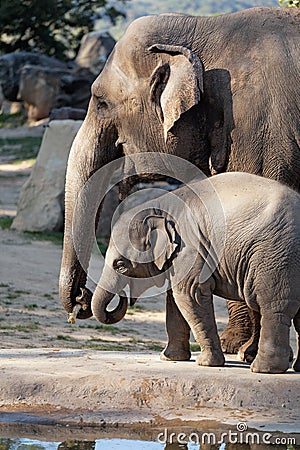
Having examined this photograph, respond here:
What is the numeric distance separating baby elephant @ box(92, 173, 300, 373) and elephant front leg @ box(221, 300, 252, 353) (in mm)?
747

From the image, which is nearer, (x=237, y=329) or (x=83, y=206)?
(x=83, y=206)

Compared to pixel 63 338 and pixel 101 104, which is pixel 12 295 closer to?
pixel 63 338

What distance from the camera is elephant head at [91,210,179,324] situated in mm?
6219

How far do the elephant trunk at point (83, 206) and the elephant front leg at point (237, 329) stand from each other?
98cm

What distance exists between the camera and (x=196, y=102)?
251 inches

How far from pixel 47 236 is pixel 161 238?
990cm

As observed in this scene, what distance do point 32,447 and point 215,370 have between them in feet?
4.13

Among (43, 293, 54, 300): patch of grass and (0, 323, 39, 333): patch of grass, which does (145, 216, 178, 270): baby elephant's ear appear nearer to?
(0, 323, 39, 333): patch of grass

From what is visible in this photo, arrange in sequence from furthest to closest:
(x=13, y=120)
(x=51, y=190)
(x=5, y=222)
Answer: (x=13, y=120)
(x=5, y=222)
(x=51, y=190)

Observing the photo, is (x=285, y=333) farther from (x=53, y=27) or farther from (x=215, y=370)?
(x=53, y=27)

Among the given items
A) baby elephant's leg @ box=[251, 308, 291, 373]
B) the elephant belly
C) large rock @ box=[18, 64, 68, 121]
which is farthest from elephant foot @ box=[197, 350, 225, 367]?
large rock @ box=[18, 64, 68, 121]

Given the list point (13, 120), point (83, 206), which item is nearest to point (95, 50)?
point (13, 120)

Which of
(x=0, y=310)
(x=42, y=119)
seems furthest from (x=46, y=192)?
(x=42, y=119)

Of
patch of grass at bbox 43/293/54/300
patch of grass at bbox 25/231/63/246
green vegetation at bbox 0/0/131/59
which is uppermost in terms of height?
patch of grass at bbox 43/293/54/300
